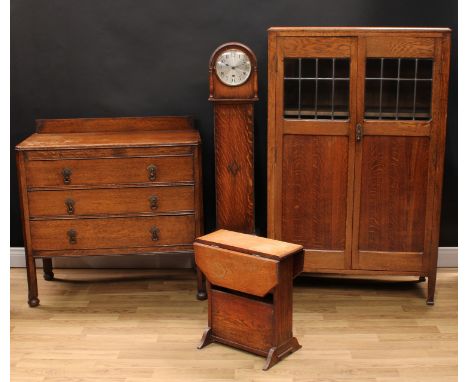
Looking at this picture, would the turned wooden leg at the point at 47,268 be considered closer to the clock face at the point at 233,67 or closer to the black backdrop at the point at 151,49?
the black backdrop at the point at 151,49

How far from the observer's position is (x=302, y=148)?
4.18 meters

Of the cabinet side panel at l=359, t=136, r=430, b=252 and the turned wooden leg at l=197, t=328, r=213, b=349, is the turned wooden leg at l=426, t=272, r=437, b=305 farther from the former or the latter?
the turned wooden leg at l=197, t=328, r=213, b=349

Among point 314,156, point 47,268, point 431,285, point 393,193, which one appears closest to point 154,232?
point 47,268

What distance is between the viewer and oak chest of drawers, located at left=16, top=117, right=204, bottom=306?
13.5 feet

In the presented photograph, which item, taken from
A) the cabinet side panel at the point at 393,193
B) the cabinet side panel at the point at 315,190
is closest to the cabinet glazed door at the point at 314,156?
the cabinet side panel at the point at 315,190

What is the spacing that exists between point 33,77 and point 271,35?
1.80 metres

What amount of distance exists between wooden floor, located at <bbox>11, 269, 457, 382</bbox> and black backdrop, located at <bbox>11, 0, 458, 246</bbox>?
0.85m

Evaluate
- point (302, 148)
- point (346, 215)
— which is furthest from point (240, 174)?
point (346, 215)

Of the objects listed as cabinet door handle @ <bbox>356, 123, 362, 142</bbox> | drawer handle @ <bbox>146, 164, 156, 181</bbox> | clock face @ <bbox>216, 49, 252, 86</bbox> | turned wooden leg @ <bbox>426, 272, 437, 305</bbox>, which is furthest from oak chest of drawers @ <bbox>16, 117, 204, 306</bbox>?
turned wooden leg @ <bbox>426, 272, 437, 305</bbox>

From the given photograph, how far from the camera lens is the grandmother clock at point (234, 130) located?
159 inches

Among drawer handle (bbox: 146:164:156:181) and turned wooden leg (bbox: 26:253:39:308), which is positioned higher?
drawer handle (bbox: 146:164:156:181)

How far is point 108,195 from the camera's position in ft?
13.7

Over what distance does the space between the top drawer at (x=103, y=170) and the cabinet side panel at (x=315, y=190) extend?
Answer: 26.1 inches

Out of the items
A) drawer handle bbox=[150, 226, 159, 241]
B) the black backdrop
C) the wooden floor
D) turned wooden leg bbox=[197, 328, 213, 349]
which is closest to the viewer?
the wooden floor
